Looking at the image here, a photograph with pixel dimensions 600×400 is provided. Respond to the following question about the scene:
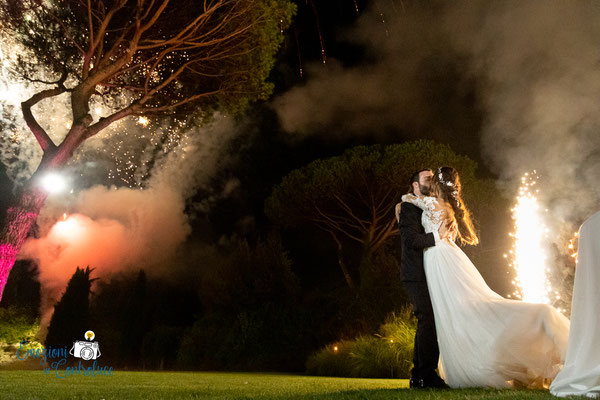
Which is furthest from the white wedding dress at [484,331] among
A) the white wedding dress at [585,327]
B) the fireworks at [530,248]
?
the fireworks at [530,248]

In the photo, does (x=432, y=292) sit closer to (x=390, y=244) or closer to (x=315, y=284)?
(x=390, y=244)

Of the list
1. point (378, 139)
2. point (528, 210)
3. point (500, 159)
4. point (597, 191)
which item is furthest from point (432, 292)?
point (378, 139)

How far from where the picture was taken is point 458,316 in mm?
3949

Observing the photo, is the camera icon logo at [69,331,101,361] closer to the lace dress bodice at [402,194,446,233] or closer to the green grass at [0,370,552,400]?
the green grass at [0,370,552,400]

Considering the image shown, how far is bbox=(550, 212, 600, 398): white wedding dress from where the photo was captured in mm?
2637

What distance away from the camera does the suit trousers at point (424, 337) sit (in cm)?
402

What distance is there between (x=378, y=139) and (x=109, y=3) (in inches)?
503

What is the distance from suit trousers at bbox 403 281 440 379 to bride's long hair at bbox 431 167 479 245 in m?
0.78

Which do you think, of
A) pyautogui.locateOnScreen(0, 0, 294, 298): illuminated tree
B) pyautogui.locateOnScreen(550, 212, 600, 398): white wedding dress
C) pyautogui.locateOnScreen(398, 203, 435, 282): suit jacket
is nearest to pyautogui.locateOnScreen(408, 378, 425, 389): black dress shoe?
pyautogui.locateOnScreen(398, 203, 435, 282): suit jacket

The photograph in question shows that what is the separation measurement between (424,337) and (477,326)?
49cm

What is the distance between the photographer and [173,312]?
2352 cm

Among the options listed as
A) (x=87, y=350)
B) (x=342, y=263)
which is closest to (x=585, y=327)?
(x=87, y=350)

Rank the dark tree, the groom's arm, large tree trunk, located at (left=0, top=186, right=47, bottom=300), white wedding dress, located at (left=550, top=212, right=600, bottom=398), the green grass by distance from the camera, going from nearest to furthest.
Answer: white wedding dress, located at (left=550, top=212, right=600, bottom=398)
the green grass
the groom's arm
large tree trunk, located at (left=0, top=186, right=47, bottom=300)
the dark tree

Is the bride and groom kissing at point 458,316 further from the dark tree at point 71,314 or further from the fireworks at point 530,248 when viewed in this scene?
the dark tree at point 71,314
